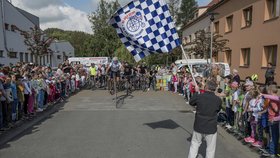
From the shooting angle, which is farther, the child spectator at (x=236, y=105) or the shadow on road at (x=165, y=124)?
the shadow on road at (x=165, y=124)

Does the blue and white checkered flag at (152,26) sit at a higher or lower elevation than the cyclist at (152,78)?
higher

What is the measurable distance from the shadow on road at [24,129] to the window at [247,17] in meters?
17.9

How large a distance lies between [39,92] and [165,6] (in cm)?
599

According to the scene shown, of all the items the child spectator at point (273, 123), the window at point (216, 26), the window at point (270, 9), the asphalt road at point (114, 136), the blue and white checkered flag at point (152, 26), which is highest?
the window at point (216, 26)

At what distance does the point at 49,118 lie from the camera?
930 cm

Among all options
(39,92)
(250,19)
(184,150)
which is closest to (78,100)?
(39,92)

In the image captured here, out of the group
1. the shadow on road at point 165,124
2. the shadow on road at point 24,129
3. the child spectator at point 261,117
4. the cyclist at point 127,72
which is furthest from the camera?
the cyclist at point 127,72

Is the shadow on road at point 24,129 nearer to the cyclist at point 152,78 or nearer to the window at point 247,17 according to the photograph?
the cyclist at point 152,78

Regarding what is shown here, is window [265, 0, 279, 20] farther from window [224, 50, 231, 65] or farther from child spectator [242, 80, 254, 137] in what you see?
child spectator [242, 80, 254, 137]

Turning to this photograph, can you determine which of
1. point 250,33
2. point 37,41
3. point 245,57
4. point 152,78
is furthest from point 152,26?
point 37,41

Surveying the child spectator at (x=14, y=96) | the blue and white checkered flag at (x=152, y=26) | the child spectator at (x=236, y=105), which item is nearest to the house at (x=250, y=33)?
the child spectator at (x=236, y=105)

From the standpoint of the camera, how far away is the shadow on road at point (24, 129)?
6.68 metres

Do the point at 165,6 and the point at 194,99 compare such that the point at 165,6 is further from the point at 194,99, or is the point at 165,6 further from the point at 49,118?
the point at 49,118

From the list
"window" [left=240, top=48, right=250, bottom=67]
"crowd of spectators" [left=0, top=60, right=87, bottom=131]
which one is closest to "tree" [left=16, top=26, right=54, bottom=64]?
"crowd of spectators" [left=0, top=60, right=87, bottom=131]
